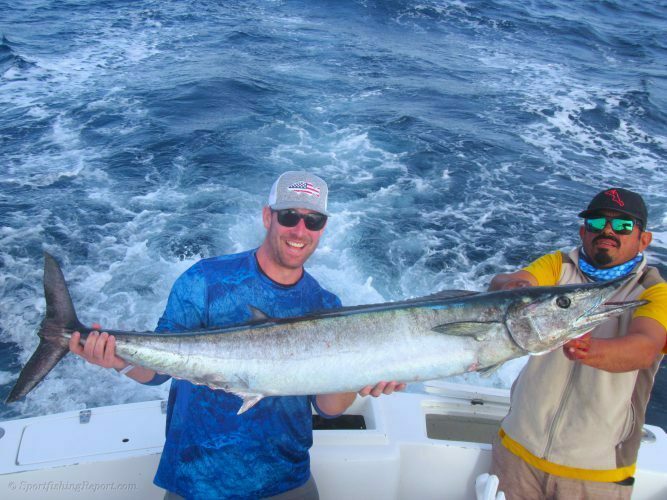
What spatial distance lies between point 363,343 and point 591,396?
1.35 metres

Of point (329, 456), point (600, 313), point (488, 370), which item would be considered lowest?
point (329, 456)

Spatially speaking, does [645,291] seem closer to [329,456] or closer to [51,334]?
[329,456]

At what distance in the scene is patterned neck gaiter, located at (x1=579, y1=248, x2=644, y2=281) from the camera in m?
2.98

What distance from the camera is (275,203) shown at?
275 centimetres

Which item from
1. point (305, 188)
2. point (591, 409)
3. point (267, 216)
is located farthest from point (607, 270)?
point (267, 216)

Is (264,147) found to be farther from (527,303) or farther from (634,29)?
(634,29)

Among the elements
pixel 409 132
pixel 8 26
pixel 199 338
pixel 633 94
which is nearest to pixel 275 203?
pixel 199 338

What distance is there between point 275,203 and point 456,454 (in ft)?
7.05

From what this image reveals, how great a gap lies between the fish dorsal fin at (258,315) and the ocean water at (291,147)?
4.05 metres

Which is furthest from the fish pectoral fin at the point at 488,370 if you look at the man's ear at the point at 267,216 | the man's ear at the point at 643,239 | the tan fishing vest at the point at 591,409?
the man's ear at the point at 267,216

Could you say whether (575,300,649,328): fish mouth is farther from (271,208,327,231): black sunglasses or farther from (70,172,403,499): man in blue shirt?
(271,208,327,231): black sunglasses

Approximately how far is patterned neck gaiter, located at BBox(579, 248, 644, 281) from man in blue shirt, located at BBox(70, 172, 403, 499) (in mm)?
1334

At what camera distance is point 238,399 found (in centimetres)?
267

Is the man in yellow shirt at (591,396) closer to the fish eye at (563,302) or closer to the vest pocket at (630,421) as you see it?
the vest pocket at (630,421)
